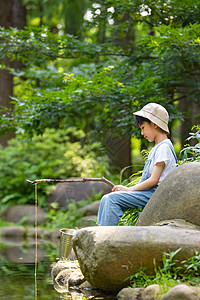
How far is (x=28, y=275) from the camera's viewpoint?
563cm

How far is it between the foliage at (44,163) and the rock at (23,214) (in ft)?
0.69

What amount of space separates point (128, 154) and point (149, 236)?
7.23 metres

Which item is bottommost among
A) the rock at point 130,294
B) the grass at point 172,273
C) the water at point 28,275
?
the water at point 28,275

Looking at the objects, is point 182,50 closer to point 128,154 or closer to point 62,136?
point 128,154

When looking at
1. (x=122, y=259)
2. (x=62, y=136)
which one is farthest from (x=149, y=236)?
(x=62, y=136)

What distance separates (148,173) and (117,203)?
1.53ft

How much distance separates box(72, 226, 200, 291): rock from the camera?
3887 mm

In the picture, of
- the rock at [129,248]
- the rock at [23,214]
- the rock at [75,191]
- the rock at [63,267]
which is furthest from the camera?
the rock at [75,191]

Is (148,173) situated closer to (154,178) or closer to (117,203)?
(154,178)

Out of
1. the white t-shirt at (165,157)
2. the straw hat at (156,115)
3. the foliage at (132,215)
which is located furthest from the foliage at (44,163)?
the white t-shirt at (165,157)

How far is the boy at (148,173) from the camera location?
484 cm

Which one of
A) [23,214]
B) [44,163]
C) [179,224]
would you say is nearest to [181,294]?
[179,224]

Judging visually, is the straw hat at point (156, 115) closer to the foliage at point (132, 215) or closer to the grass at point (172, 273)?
the foliage at point (132, 215)

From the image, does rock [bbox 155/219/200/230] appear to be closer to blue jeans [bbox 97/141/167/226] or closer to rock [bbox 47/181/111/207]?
blue jeans [bbox 97/141/167/226]
